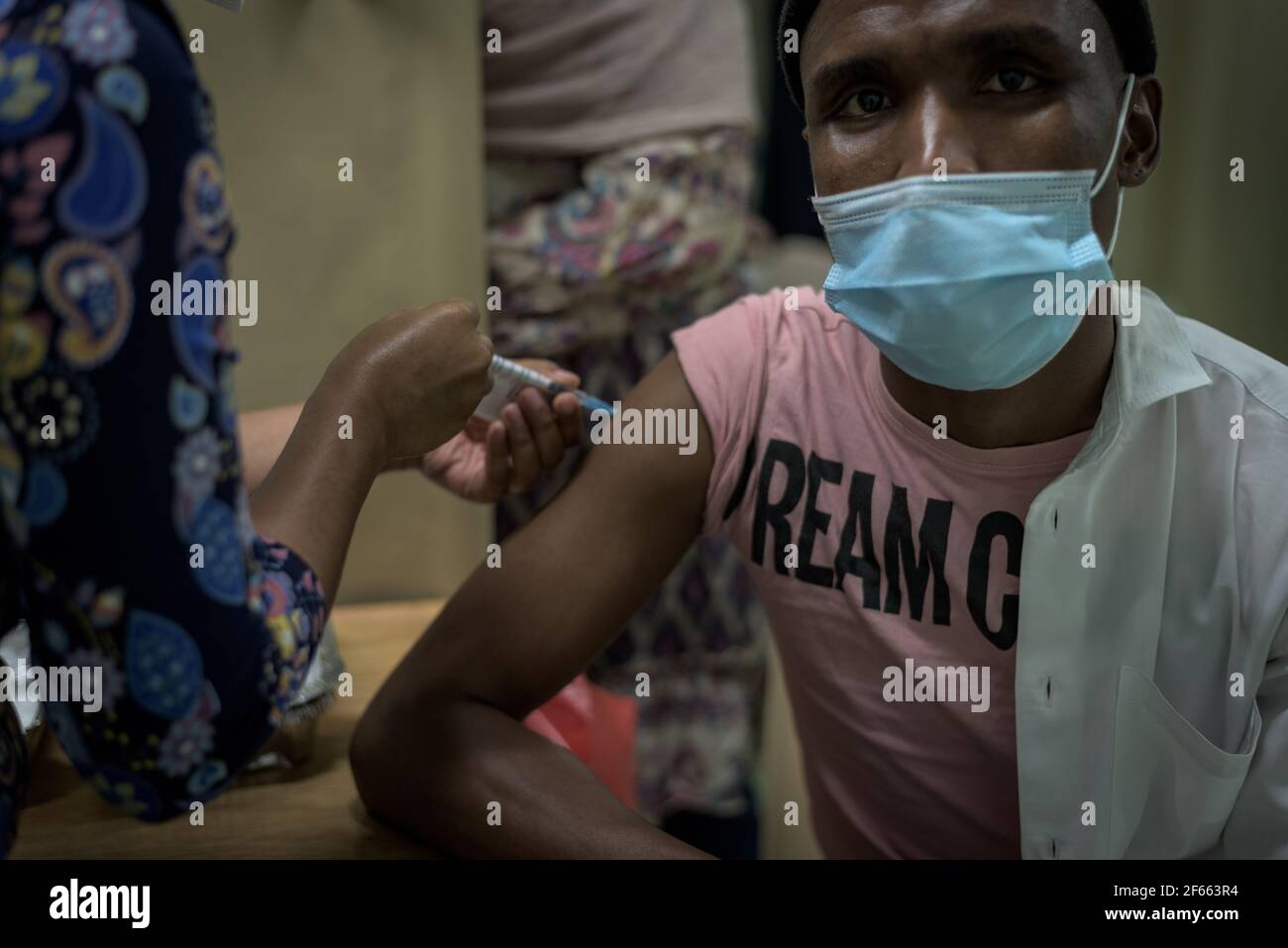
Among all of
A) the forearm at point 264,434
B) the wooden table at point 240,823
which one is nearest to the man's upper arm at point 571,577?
the wooden table at point 240,823

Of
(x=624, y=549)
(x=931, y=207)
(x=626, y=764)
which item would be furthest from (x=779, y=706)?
(x=931, y=207)

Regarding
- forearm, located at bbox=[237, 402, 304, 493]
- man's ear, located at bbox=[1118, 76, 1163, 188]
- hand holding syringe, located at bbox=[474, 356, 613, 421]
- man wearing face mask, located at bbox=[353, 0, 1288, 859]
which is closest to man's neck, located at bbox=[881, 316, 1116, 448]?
man wearing face mask, located at bbox=[353, 0, 1288, 859]

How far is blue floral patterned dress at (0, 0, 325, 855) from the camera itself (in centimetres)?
60

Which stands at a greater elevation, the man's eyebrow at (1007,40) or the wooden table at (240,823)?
the man's eyebrow at (1007,40)

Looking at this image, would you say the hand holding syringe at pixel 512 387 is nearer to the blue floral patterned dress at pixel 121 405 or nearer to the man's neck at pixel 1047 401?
the man's neck at pixel 1047 401

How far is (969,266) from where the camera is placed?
3.12 ft

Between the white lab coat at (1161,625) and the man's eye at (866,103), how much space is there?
0.31 m

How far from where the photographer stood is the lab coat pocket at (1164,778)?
1016 millimetres

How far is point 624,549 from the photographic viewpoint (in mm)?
1183

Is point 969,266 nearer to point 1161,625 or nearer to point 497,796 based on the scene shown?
point 1161,625

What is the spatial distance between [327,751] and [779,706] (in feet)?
3.20

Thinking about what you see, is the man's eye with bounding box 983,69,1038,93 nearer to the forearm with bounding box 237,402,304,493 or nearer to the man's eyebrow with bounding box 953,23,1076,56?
the man's eyebrow with bounding box 953,23,1076,56

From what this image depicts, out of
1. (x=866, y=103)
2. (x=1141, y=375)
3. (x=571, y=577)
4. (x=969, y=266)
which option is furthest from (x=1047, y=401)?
(x=571, y=577)

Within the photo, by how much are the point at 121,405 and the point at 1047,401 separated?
0.78 meters
